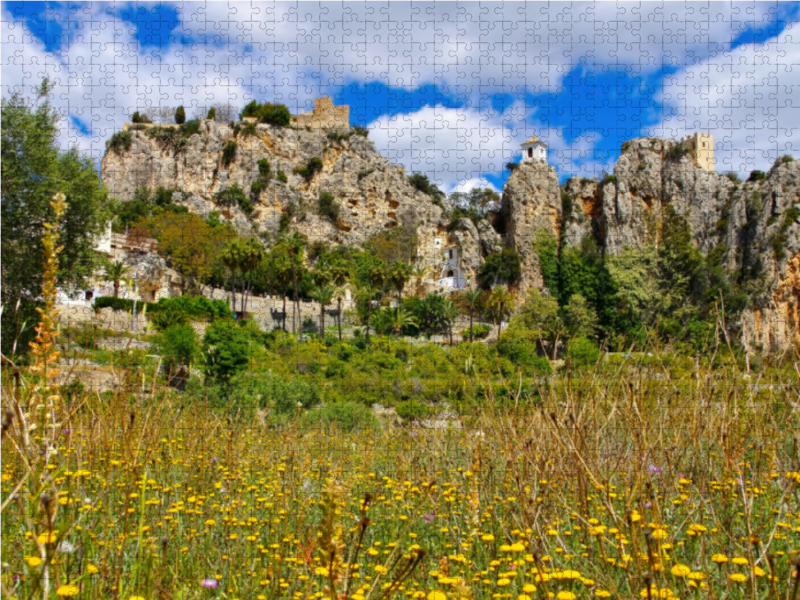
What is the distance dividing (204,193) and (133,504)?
209ft

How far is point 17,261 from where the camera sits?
10641mm

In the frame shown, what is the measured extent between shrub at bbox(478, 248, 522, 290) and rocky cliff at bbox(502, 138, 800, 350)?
0.88 metres

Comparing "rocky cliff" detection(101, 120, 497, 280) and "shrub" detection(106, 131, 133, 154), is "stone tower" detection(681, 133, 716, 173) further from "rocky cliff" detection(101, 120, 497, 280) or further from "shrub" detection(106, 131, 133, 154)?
"shrub" detection(106, 131, 133, 154)

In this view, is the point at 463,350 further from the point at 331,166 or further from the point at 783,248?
the point at 331,166

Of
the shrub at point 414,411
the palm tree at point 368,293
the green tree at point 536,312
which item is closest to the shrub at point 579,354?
the shrub at point 414,411

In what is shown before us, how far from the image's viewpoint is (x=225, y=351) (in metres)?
20.4

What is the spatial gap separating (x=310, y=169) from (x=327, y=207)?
7969 millimetres

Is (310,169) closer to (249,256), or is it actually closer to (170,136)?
(170,136)

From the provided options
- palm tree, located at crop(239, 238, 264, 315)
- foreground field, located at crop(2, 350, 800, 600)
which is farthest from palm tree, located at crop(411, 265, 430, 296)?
foreground field, located at crop(2, 350, 800, 600)

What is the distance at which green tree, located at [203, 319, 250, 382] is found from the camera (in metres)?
19.7

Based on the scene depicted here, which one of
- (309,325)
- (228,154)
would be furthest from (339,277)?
(228,154)

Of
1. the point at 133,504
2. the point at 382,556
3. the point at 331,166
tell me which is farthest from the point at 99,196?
the point at 331,166

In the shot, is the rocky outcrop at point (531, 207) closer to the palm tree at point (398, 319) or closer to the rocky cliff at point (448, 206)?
the rocky cliff at point (448, 206)

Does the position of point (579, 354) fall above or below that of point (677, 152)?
below
